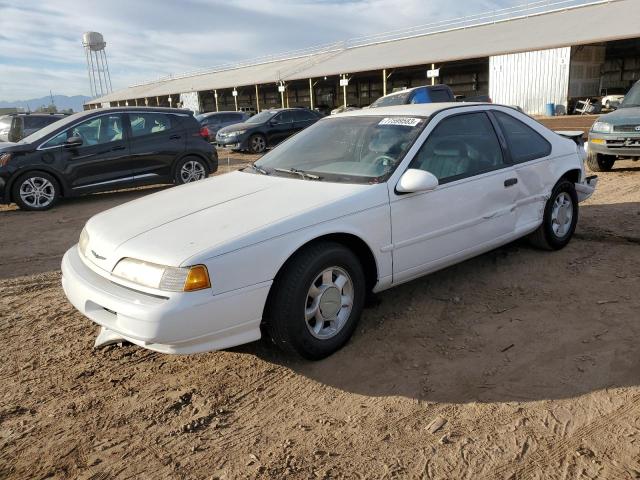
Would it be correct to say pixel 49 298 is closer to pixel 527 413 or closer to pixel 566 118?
pixel 527 413

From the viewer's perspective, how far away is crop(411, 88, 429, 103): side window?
1368 centimetres

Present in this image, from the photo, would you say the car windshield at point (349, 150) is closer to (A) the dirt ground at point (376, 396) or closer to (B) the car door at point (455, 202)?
(B) the car door at point (455, 202)

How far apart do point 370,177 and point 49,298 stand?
297cm

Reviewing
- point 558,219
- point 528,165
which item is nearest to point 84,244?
point 528,165

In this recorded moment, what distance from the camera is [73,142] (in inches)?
329

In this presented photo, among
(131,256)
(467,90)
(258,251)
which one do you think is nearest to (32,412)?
(131,256)

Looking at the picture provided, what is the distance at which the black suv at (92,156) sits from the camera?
8195 mm

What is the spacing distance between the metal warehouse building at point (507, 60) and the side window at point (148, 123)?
17.1m

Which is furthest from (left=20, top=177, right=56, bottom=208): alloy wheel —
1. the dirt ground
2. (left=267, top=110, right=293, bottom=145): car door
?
(left=267, top=110, right=293, bottom=145): car door

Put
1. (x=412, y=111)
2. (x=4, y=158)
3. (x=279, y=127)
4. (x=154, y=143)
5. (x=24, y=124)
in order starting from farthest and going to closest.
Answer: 1. (x=279, y=127)
2. (x=24, y=124)
3. (x=154, y=143)
4. (x=4, y=158)
5. (x=412, y=111)

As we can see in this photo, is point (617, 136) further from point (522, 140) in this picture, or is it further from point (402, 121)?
point (402, 121)

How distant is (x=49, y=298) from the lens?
443cm

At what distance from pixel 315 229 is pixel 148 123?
708 centimetres

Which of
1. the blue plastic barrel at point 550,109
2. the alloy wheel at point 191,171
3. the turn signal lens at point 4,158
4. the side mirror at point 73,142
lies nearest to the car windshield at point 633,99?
the alloy wheel at point 191,171
